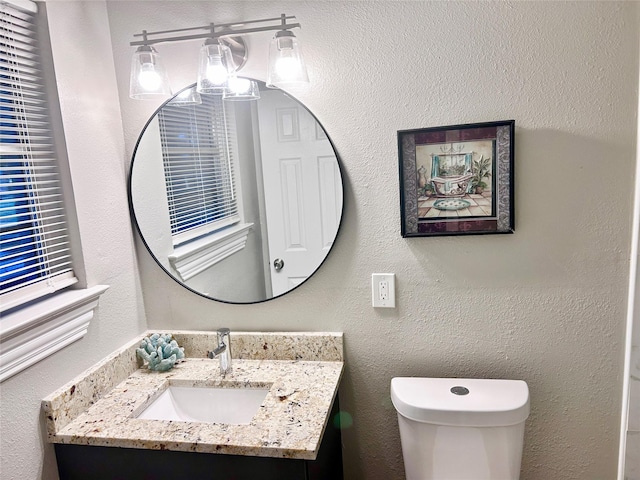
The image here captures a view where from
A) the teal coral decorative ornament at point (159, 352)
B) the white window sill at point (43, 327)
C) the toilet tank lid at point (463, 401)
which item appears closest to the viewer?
the white window sill at point (43, 327)

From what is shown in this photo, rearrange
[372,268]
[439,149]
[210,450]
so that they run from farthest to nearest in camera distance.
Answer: [372,268] → [439,149] → [210,450]

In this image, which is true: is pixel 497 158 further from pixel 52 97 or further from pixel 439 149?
pixel 52 97

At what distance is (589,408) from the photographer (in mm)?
1465

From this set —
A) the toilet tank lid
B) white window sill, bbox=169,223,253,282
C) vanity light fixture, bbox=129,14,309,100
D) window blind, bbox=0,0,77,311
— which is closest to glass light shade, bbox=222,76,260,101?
vanity light fixture, bbox=129,14,309,100

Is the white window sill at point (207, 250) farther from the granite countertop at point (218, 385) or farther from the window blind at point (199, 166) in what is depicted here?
the granite countertop at point (218, 385)

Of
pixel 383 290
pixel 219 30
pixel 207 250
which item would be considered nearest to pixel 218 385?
pixel 207 250

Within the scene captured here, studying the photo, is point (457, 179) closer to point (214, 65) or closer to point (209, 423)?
point (214, 65)

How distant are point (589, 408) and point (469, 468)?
0.44 meters

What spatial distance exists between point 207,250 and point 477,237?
34.1 inches

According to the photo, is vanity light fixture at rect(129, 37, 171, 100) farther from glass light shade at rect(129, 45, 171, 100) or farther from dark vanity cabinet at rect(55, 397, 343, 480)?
dark vanity cabinet at rect(55, 397, 343, 480)

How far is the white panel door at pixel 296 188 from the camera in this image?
1.47m

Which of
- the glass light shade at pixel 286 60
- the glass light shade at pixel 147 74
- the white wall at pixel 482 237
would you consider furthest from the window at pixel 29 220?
the glass light shade at pixel 286 60

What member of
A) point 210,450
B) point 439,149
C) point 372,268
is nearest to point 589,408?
point 372,268

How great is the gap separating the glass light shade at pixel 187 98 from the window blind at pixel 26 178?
0.38 metres
